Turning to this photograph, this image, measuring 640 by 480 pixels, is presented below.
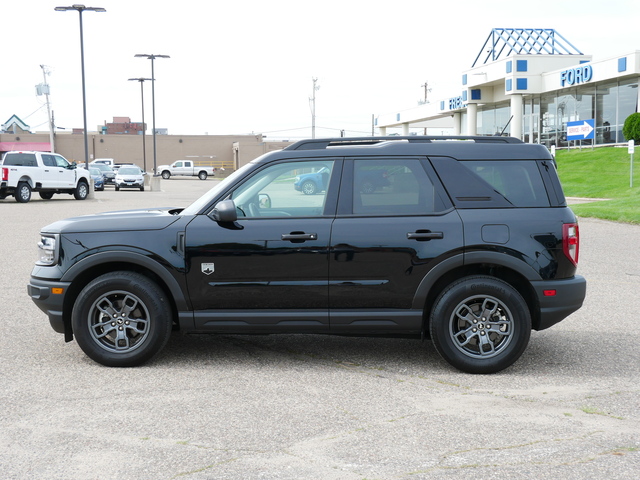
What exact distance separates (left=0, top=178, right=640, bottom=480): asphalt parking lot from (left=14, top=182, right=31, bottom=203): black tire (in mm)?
24313

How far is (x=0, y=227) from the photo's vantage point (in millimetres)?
18781

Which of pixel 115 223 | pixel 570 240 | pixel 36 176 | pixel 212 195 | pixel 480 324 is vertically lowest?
pixel 480 324

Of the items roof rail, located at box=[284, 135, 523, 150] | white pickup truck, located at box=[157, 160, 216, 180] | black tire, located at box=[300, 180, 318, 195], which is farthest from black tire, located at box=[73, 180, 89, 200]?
white pickup truck, located at box=[157, 160, 216, 180]

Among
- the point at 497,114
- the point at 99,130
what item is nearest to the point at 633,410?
the point at 497,114

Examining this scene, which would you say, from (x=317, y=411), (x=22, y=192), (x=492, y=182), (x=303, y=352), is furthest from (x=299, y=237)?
(x=22, y=192)

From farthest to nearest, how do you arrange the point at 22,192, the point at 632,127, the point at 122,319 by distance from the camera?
the point at 632,127 < the point at 22,192 < the point at 122,319

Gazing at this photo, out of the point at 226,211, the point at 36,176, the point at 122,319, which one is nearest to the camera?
the point at 226,211

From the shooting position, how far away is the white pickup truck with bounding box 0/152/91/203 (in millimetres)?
29672

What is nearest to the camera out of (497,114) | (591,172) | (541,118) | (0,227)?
(0,227)

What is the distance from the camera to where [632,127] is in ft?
130

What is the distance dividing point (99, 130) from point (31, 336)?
11313 cm

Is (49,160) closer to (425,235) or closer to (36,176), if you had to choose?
(36,176)

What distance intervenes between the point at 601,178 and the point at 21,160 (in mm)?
26558

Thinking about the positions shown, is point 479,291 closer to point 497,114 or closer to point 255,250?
point 255,250
